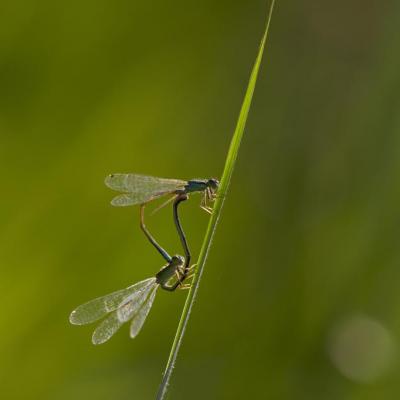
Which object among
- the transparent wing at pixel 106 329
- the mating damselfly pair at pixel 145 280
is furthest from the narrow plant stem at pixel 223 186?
the transparent wing at pixel 106 329

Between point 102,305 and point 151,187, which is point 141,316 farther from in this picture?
point 151,187

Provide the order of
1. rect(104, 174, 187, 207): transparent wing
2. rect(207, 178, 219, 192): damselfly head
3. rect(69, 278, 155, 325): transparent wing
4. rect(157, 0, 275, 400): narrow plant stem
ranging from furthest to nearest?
rect(207, 178, 219, 192): damselfly head < rect(104, 174, 187, 207): transparent wing < rect(69, 278, 155, 325): transparent wing < rect(157, 0, 275, 400): narrow plant stem

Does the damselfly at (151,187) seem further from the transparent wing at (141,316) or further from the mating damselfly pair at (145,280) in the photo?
the transparent wing at (141,316)

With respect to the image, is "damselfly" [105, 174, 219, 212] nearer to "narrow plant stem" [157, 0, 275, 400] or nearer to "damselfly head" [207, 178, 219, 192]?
"damselfly head" [207, 178, 219, 192]

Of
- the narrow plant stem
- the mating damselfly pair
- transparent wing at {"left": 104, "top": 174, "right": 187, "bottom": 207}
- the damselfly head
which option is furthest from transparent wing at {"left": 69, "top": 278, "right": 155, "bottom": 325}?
the narrow plant stem

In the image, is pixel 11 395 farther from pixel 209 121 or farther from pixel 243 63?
pixel 243 63

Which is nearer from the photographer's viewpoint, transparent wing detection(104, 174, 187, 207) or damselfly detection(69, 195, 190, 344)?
damselfly detection(69, 195, 190, 344)

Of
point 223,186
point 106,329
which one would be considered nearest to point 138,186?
point 106,329
